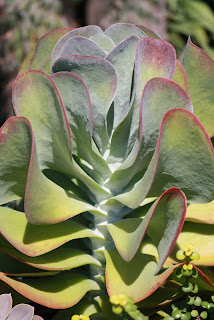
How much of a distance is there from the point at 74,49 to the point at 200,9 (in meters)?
3.34

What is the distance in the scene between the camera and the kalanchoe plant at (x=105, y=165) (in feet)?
2.03

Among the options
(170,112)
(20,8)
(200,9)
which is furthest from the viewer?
(200,9)

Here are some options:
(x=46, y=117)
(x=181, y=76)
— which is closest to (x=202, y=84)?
(x=181, y=76)

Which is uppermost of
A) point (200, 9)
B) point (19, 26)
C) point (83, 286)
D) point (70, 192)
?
point (70, 192)

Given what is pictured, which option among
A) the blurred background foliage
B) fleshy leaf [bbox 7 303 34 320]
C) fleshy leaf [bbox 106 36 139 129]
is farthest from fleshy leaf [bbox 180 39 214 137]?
the blurred background foliage

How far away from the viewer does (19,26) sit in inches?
88.2

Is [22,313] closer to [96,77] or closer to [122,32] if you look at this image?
[96,77]

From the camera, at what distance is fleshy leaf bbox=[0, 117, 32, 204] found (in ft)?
2.03

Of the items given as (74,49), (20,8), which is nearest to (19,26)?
(20,8)

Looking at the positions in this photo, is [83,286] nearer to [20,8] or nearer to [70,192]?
[70,192]

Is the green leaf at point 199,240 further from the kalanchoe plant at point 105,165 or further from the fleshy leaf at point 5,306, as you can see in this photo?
the fleshy leaf at point 5,306

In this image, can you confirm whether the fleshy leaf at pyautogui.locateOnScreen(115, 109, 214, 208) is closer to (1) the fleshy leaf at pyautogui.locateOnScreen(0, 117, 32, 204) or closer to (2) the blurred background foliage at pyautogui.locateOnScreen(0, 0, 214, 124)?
(1) the fleshy leaf at pyautogui.locateOnScreen(0, 117, 32, 204)

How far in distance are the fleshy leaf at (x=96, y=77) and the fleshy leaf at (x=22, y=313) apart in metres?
0.27

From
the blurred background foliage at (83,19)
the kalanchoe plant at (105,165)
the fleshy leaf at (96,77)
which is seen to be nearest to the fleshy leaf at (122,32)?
the kalanchoe plant at (105,165)
